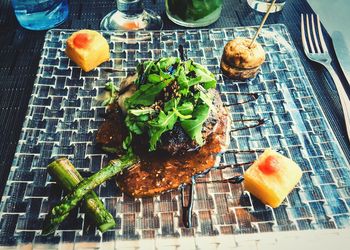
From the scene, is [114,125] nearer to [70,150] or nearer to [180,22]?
[70,150]

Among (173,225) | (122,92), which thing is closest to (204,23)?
(122,92)

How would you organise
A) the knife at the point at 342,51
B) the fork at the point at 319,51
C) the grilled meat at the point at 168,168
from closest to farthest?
the grilled meat at the point at 168,168
the fork at the point at 319,51
the knife at the point at 342,51

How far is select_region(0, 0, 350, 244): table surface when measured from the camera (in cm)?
248

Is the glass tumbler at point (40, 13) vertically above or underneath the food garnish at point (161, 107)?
underneath

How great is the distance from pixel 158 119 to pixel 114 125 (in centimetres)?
41

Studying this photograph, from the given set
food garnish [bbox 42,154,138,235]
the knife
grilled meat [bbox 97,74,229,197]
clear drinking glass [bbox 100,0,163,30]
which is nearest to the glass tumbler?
clear drinking glass [bbox 100,0,163,30]

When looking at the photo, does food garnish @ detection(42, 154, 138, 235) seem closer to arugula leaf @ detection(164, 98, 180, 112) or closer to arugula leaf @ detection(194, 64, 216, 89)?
arugula leaf @ detection(164, 98, 180, 112)

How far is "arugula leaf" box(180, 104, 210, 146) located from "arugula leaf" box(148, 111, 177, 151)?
0.08m

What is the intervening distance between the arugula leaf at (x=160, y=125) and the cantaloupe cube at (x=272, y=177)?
1.72 ft

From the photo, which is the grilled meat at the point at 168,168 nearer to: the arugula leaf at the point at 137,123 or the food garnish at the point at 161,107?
the food garnish at the point at 161,107

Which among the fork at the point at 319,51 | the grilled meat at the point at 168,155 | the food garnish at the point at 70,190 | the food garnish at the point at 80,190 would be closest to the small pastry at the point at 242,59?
the grilled meat at the point at 168,155

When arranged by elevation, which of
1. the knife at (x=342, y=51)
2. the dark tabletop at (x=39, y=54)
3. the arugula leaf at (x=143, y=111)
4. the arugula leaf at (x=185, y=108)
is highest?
the knife at (x=342, y=51)

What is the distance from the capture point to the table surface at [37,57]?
97.5 inches

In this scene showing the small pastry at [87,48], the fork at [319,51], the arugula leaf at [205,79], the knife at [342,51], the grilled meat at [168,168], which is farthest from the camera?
the knife at [342,51]
